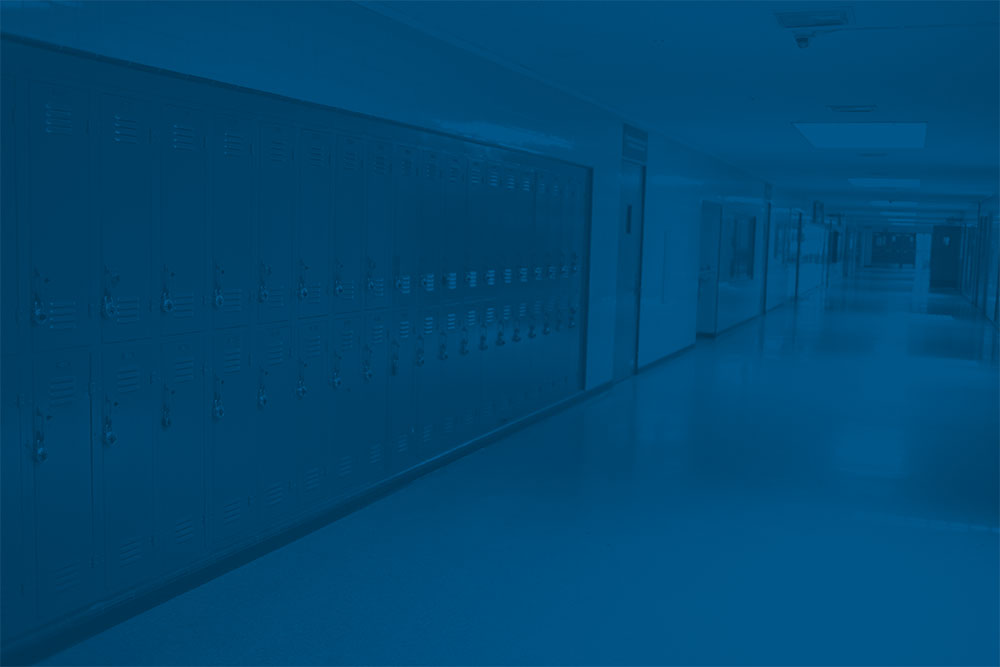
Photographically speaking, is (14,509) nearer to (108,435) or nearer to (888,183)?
(108,435)

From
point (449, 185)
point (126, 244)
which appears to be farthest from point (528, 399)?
point (126, 244)

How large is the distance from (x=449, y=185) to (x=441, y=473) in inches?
73.9

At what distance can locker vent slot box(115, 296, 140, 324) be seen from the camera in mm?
3482

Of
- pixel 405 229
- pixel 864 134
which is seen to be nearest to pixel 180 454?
pixel 405 229

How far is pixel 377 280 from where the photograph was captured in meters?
5.18

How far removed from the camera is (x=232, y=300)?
4.07 meters

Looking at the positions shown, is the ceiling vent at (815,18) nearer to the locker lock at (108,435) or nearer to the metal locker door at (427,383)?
the metal locker door at (427,383)

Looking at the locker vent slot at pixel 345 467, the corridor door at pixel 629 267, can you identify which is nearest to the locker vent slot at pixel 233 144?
the locker vent slot at pixel 345 467

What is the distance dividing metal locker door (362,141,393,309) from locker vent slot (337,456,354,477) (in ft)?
2.80

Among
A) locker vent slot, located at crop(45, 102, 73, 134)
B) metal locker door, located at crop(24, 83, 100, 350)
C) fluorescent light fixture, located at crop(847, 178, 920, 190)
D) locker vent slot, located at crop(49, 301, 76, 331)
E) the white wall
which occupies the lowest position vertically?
locker vent slot, located at crop(49, 301, 76, 331)

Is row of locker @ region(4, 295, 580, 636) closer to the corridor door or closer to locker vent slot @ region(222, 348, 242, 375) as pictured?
locker vent slot @ region(222, 348, 242, 375)

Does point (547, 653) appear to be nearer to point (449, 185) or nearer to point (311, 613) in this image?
point (311, 613)

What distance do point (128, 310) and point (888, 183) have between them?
15.9 meters

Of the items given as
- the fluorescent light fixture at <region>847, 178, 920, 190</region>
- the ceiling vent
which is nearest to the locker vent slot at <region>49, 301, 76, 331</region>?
the ceiling vent
